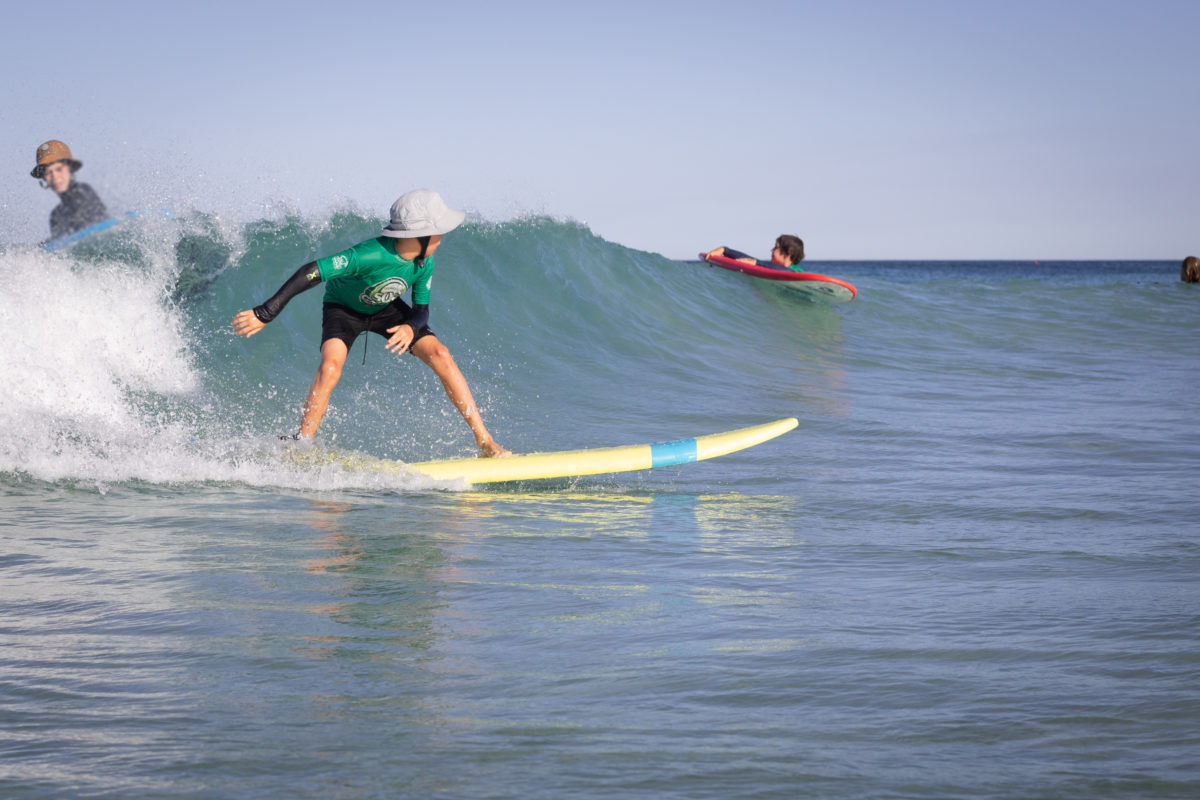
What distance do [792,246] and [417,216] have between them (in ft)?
46.1

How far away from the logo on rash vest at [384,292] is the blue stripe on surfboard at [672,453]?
5.53 feet

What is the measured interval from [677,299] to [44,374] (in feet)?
32.7

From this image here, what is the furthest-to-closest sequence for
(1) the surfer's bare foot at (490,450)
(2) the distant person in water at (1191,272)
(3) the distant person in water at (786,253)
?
(2) the distant person in water at (1191,272) < (3) the distant person in water at (786,253) < (1) the surfer's bare foot at (490,450)

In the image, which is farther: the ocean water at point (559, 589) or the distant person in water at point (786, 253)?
the distant person in water at point (786, 253)

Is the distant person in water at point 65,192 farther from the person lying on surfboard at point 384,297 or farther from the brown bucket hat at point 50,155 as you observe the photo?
the person lying on surfboard at point 384,297

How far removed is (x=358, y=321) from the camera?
6.13 m

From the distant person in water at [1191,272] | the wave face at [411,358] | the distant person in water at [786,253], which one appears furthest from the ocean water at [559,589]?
the distant person in water at [1191,272]

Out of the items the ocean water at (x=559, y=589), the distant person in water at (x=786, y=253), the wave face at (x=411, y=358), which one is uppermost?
the distant person in water at (x=786, y=253)

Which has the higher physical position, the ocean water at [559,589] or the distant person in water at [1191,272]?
the distant person in water at [1191,272]

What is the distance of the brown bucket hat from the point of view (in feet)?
30.9

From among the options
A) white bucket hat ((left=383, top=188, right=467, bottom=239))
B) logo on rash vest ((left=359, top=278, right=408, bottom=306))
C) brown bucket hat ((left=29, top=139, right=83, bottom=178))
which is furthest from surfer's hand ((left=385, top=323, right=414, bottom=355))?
brown bucket hat ((left=29, top=139, right=83, bottom=178))

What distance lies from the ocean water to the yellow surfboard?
11 cm

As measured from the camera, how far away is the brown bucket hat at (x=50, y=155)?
9414mm

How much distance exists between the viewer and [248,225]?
41.4 ft
